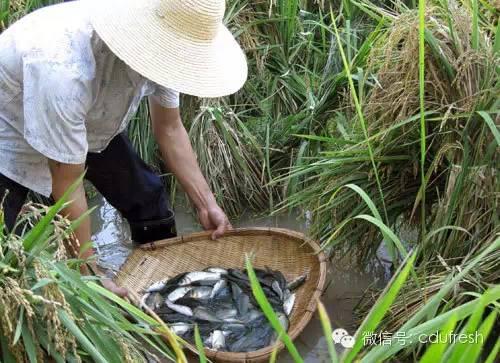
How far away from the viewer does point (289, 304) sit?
3.02m

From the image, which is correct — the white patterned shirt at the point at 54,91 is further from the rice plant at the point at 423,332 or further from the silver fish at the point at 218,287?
the rice plant at the point at 423,332

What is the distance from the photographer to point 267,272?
322cm

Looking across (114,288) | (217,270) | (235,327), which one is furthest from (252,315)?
(114,288)

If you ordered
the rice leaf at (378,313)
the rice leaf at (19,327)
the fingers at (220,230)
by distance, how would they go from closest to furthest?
the rice leaf at (378,313)
the rice leaf at (19,327)
the fingers at (220,230)

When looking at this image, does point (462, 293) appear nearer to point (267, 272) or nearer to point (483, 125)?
point (483, 125)

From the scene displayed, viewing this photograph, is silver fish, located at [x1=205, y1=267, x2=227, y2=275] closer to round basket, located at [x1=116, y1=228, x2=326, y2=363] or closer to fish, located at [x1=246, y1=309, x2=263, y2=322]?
round basket, located at [x1=116, y1=228, x2=326, y2=363]

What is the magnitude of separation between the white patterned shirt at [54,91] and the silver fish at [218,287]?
869 mm

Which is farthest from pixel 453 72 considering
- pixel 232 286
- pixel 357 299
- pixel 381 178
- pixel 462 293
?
pixel 232 286

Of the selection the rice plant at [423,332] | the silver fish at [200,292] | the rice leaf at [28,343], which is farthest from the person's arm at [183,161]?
the rice plant at [423,332]

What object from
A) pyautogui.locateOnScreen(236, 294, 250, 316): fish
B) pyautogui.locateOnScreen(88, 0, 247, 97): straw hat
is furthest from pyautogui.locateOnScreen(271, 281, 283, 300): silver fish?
pyautogui.locateOnScreen(88, 0, 247, 97): straw hat

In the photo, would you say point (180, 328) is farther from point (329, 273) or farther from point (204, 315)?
point (329, 273)

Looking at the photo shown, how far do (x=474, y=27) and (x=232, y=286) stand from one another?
4.81 ft

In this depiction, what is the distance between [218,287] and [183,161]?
588 mm

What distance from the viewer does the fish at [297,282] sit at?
3.13 metres
